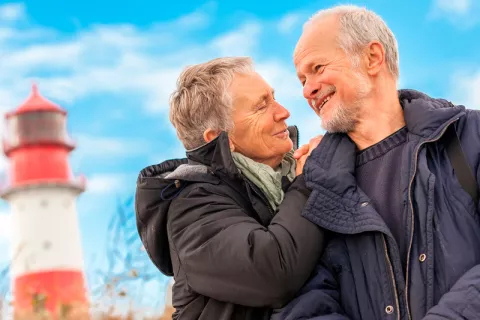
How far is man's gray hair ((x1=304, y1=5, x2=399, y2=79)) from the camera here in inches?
129

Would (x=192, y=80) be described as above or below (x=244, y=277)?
above

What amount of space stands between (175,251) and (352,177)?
2.64 feet

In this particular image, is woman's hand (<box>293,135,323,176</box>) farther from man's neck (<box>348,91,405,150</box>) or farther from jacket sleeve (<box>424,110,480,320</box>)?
jacket sleeve (<box>424,110,480,320</box>)

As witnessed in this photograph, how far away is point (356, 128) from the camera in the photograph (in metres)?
3.25

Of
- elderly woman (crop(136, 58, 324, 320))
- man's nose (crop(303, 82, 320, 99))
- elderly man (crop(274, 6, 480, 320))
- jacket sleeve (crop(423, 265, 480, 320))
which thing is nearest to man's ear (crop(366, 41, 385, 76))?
elderly man (crop(274, 6, 480, 320))

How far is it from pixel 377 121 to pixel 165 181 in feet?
3.00

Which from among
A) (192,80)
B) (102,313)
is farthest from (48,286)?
(192,80)

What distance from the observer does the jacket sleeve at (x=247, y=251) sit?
2.92 m

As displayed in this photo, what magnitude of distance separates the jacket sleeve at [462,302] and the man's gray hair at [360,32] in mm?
1019

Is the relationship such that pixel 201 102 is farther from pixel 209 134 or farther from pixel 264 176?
pixel 264 176

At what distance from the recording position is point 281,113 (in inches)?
145

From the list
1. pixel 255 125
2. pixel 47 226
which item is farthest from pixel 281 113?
pixel 47 226

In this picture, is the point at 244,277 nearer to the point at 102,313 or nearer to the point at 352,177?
the point at 352,177

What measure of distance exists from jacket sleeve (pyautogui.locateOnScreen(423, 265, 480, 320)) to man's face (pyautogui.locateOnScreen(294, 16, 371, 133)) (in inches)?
32.9
